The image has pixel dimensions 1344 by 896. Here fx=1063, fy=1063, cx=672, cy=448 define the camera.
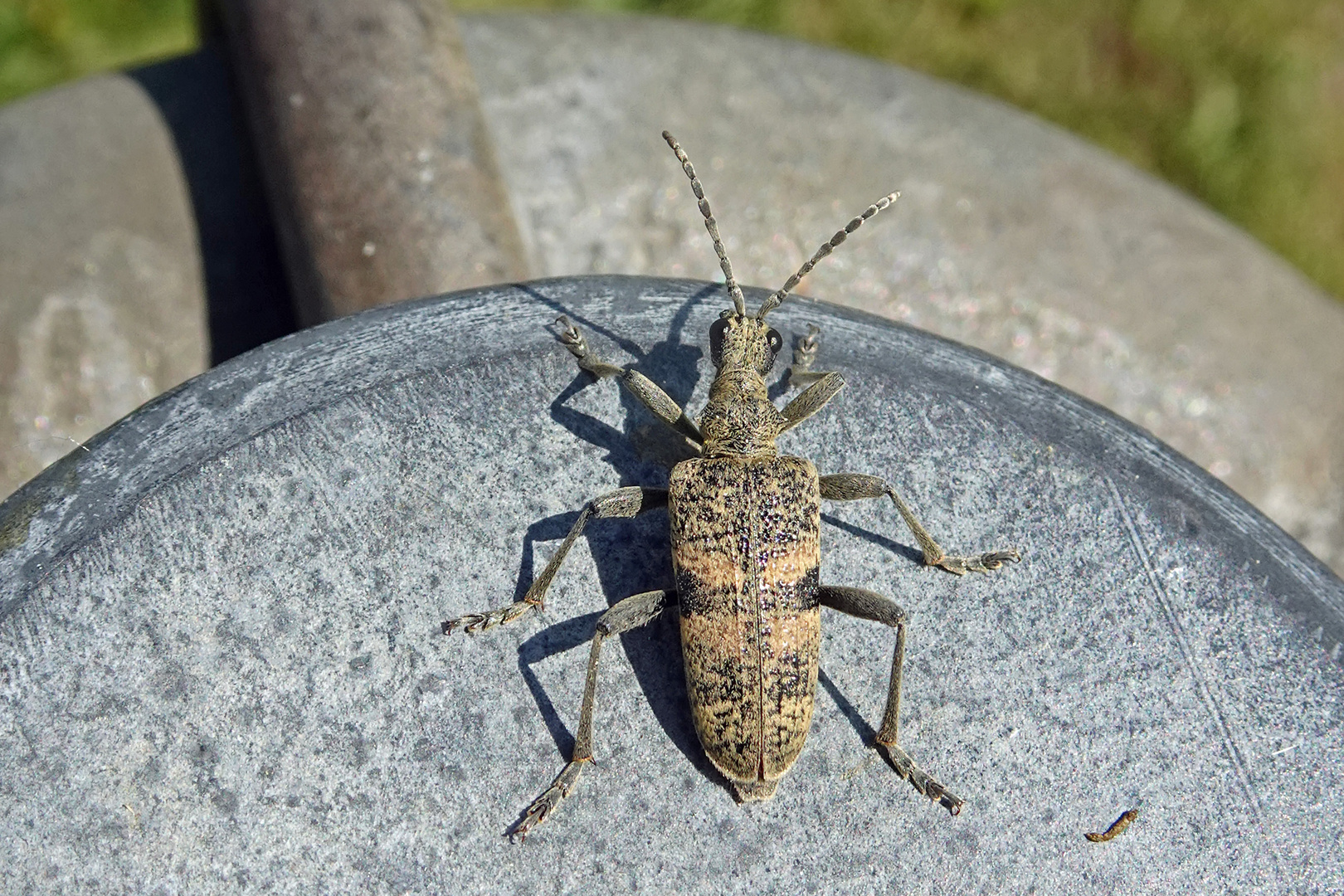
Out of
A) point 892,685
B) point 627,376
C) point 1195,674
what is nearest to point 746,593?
point 892,685

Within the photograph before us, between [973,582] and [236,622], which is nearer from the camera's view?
[236,622]

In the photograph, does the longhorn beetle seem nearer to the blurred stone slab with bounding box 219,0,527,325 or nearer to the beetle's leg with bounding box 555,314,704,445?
the beetle's leg with bounding box 555,314,704,445

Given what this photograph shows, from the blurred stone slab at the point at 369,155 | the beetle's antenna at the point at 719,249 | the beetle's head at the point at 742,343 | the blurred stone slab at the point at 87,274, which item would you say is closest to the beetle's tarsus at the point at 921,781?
the beetle's head at the point at 742,343

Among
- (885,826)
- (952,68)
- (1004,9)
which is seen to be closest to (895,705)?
(885,826)

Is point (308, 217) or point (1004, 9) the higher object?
point (308, 217)

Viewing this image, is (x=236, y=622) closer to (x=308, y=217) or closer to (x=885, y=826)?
(x=308, y=217)
